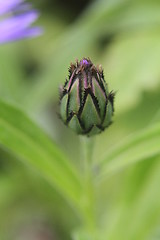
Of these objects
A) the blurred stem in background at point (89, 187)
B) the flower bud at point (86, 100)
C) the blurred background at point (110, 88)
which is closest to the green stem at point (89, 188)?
the blurred stem in background at point (89, 187)

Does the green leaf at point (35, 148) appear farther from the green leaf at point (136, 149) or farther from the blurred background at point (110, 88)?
the blurred background at point (110, 88)

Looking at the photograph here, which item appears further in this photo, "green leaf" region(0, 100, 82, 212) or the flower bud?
"green leaf" region(0, 100, 82, 212)

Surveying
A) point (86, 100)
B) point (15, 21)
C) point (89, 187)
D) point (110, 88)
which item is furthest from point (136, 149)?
point (110, 88)

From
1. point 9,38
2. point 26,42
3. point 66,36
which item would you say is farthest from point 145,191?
point 26,42

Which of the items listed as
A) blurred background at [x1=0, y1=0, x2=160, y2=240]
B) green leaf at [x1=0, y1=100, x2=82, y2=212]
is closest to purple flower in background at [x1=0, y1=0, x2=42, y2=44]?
green leaf at [x1=0, y1=100, x2=82, y2=212]

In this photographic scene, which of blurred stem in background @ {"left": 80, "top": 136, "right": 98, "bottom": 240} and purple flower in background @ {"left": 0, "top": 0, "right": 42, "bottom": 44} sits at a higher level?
purple flower in background @ {"left": 0, "top": 0, "right": 42, "bottom": 44}

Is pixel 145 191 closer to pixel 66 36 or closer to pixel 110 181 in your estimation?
pixel 110 181

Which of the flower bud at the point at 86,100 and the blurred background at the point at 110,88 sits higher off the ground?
the blurred background at the point at 110,88

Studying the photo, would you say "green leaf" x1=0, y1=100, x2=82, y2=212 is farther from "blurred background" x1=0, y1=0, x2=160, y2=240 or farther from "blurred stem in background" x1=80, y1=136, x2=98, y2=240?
"blurred background" x1=0, y1=0, x2=160, y2=240
